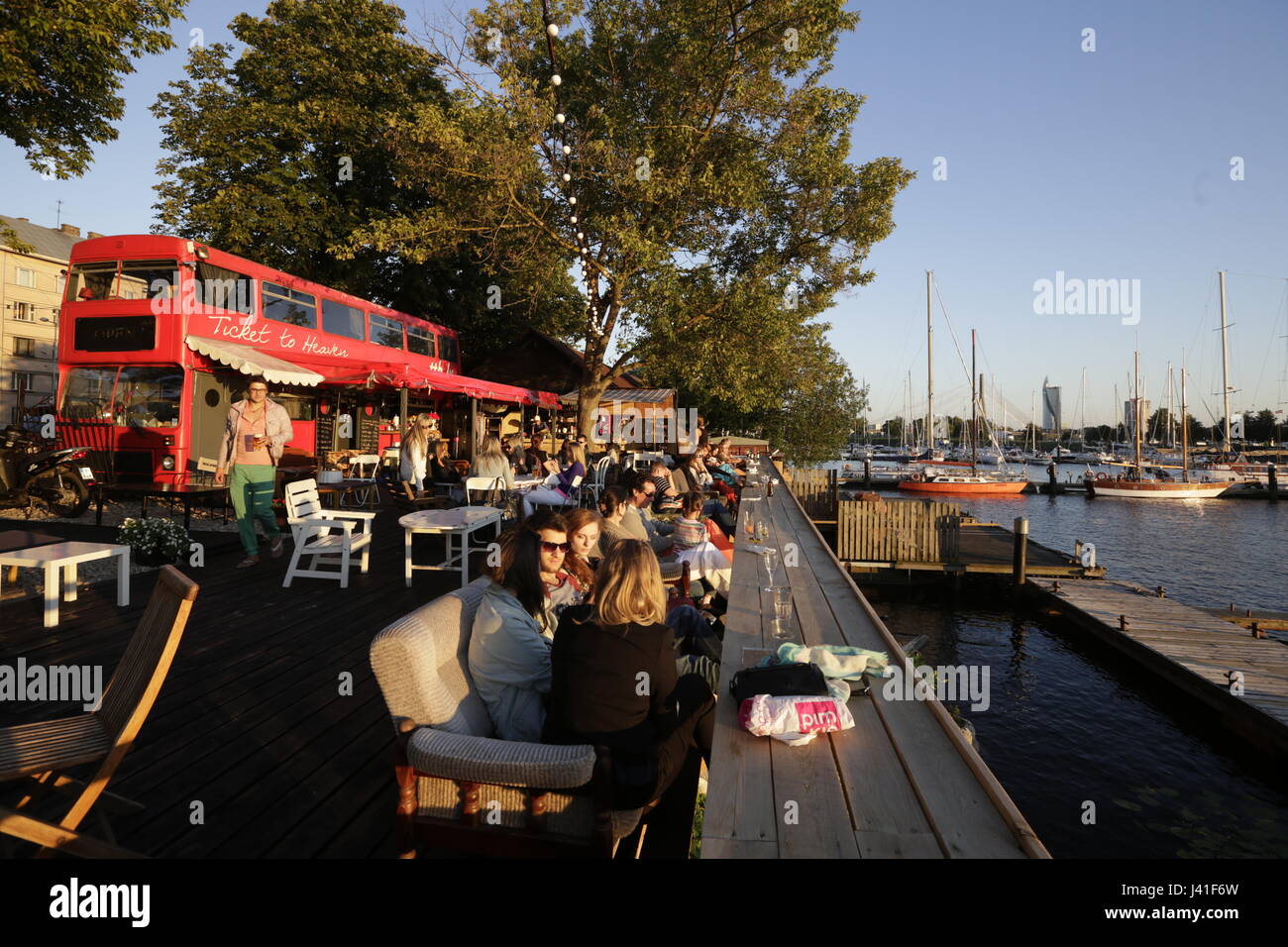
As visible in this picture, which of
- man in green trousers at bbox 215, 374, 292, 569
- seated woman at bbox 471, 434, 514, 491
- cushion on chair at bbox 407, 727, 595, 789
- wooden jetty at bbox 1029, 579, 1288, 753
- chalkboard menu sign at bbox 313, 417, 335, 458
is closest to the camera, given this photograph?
cushion on chair at bbox 407, 727, 595, 789

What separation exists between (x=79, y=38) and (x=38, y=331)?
4390cm

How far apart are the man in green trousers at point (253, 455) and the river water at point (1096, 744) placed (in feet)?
30.7

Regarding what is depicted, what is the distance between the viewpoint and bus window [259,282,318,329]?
12829 millimetres

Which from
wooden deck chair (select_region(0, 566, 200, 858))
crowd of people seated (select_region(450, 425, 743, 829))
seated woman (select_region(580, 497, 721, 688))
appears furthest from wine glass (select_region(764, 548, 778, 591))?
wooden deck chair (select_region(0, 566, 200, 858))

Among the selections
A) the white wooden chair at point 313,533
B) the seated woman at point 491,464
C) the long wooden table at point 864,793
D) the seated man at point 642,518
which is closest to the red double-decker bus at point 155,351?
the seated woman at point 491,464

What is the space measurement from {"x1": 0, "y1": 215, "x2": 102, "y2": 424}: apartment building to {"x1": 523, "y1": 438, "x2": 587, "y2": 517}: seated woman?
149 ft

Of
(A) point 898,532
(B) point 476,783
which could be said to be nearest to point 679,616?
(B) point 476,783

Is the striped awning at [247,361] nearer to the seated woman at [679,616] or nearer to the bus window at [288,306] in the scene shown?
the bus window at [288,306]

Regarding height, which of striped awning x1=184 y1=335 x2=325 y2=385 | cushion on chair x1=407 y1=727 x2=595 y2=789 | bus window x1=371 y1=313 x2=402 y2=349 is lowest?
cushion on chair x1=407 y1=727 x2=595 y2=789

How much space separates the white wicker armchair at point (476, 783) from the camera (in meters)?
1.93

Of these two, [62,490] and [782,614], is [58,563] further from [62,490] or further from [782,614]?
[62,490]

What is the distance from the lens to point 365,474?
1527 centimetres

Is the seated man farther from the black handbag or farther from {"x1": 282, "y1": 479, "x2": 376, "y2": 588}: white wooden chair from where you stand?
the black handbag

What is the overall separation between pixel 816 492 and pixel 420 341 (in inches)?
531
